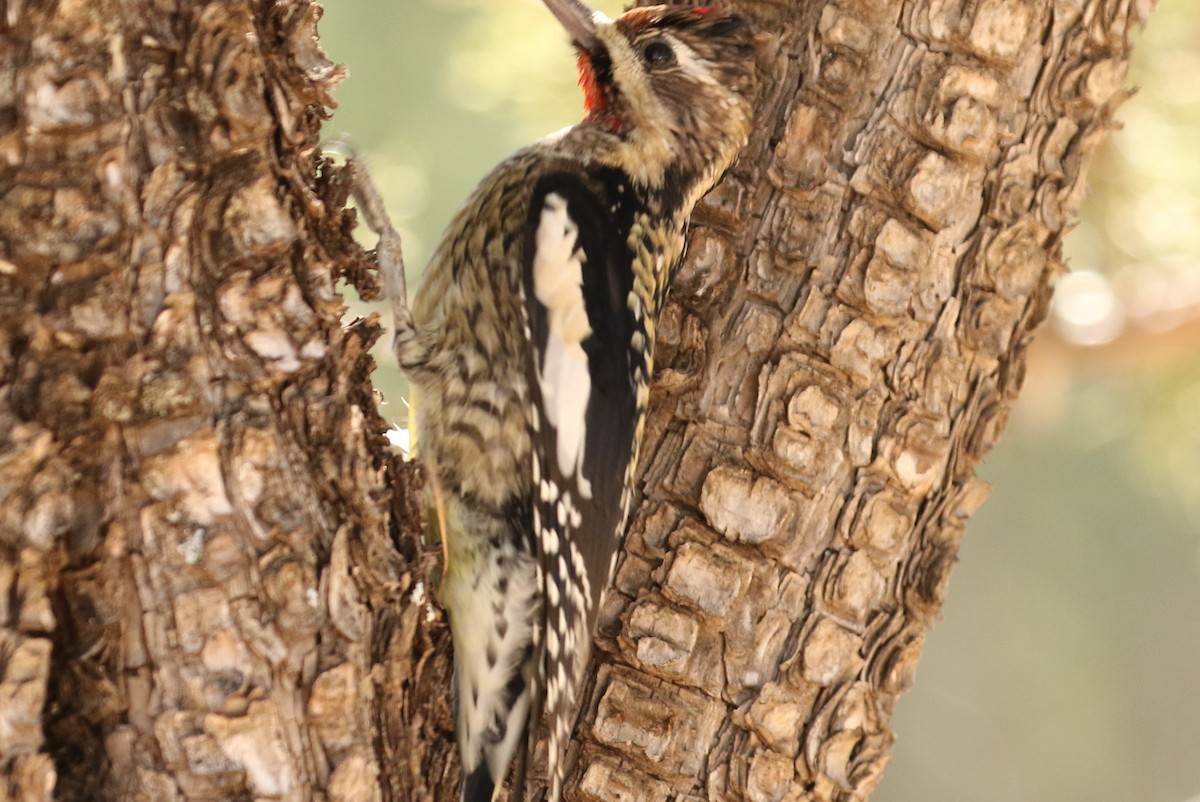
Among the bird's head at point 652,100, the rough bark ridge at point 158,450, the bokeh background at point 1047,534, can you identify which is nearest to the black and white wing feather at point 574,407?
the bird's head at point 652,100

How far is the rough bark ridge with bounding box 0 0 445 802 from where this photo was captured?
159 centimetres

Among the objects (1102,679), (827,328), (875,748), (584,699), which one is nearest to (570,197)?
(827,328)

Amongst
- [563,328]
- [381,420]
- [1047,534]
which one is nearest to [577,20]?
[563,328]

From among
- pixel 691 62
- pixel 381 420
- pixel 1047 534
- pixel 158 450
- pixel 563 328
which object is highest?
pixel 1047 534

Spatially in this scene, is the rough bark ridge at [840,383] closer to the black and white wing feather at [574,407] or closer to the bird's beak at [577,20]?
the black and white wing feather at [574,407]

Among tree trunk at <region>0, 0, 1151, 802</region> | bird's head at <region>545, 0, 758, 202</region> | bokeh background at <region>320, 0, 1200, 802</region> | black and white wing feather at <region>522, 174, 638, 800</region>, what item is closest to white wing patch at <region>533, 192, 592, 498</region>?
black and white wing feather at <region>522, 174, 638, 800</region>

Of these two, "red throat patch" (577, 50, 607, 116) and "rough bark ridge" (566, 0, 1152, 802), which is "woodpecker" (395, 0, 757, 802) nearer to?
"red throat patch" (577, 50, 607, 116)

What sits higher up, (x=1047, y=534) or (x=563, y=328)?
(x=1047, y=534)

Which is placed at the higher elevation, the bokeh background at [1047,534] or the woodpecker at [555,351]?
the bokeh background at [1047,534]

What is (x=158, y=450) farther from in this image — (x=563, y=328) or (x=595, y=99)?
(x=595, y=99)

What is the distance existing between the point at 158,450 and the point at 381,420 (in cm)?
37

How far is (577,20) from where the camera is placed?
288 centimetres

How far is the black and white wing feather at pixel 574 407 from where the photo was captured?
225 cm

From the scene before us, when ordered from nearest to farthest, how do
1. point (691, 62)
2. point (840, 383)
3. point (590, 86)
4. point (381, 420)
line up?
1. point (381, 420)
2. point (840, 383)
3. point (691, 62)
4. point (590, 86)
